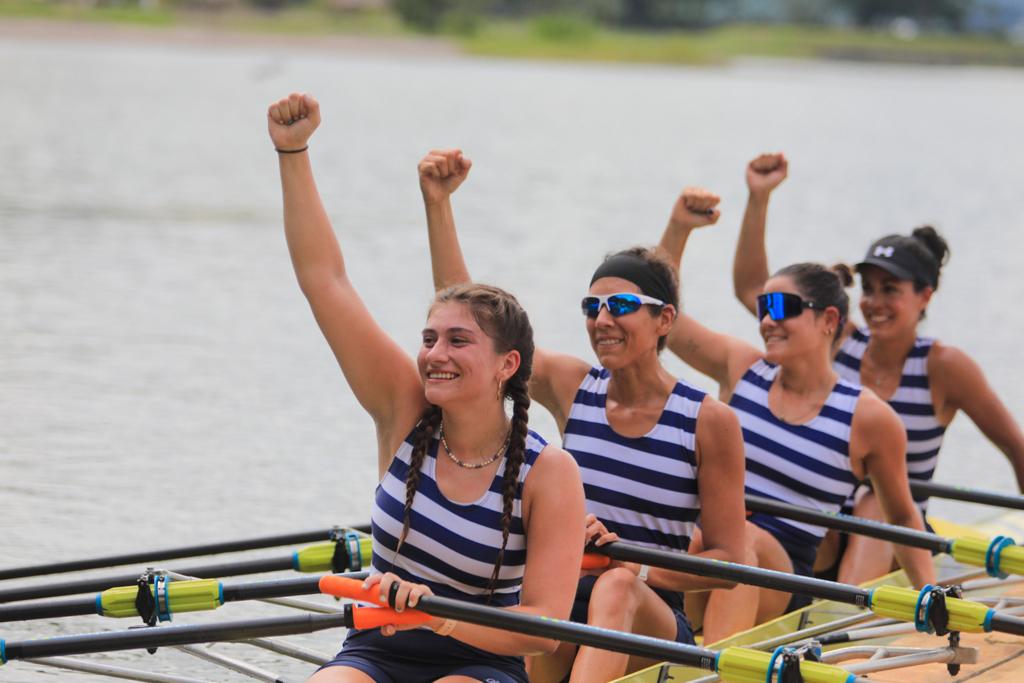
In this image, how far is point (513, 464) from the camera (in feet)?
13.0

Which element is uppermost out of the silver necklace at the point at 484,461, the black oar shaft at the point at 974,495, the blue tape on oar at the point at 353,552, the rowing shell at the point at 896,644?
the silver necklace at the point at 484,461

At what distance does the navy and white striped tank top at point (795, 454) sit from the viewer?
5.74 m

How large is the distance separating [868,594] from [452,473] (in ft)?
4.84

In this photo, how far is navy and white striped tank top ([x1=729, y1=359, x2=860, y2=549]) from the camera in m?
5.74

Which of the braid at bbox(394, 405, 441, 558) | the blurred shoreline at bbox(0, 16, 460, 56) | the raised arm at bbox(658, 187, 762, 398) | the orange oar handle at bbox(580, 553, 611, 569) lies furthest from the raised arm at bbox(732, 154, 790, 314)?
the blurred shoreline at bbox(0, 16, 460, 56)

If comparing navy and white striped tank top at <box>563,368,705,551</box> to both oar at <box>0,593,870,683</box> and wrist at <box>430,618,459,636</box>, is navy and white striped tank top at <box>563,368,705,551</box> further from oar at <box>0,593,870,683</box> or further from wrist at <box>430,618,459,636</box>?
wrist at <box>430,618,459,636</box>

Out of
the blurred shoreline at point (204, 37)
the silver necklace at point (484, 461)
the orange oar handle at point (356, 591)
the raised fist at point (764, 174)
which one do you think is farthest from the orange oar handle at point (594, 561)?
the blurred shoreline at point (204, 37)

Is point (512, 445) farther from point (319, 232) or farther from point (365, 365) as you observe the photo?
point (319, 232)

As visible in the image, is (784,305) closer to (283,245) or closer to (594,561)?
(594,561)

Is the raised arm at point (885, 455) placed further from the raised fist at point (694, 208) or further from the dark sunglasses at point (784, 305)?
the raised fist at point (694, 208)

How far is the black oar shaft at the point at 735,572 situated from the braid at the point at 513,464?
84 centimetres

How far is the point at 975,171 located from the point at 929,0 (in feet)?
241

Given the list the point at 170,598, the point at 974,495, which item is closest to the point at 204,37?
the point at 974,495

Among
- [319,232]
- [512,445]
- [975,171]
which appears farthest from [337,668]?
[975,171]
